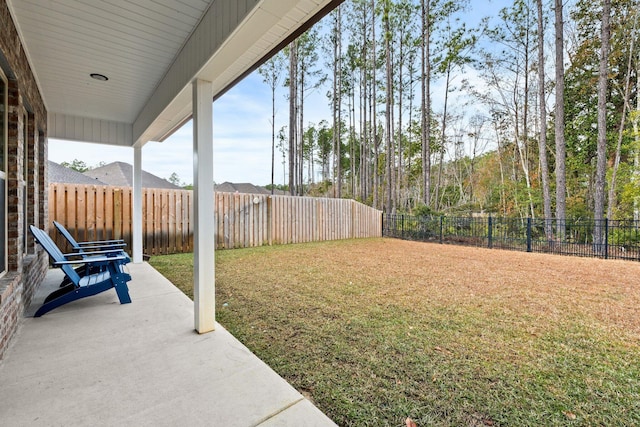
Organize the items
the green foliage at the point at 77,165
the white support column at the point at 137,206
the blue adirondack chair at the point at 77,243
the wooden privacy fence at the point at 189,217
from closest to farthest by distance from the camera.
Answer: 1. the blue adirondack chair at the point at 77,243
2. the white support column at the point at 137,206
3. the wooden privacy fence at the point at 189,217
4. the green foliage at the point at 77,165

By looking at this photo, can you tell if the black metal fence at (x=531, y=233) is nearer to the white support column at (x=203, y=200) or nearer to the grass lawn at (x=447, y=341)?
the grass lawn at (x=447, y=341)

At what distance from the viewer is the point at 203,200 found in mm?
2510

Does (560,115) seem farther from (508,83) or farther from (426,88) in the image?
(508,83)

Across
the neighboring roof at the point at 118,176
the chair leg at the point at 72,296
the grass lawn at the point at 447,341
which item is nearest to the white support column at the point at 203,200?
the grass lawn at the point at 447,341

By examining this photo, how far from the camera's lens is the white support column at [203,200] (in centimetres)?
247

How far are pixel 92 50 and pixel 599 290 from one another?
7064 mm

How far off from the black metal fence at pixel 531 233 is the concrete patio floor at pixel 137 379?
896 centimetres

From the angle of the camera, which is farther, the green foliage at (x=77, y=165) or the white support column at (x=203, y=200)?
the green foliage at (x=77, y=165)

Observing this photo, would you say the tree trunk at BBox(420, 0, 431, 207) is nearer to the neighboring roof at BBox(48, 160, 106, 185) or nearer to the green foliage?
the neighboring roof at BBox(48, 160, 106, 185)

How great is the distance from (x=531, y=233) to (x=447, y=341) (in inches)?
327

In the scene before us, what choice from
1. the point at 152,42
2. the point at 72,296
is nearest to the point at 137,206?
the point at 72,296

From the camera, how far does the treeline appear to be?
947 centimetres

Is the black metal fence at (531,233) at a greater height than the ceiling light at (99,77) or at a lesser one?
lesser

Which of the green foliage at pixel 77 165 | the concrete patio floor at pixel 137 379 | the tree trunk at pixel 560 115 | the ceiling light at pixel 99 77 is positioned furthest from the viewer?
the green foliage at pixel 77 165
